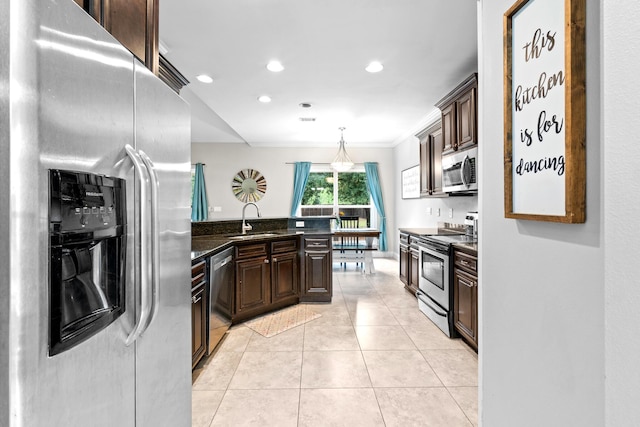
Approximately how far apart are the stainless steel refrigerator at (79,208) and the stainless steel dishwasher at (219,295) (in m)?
1.47

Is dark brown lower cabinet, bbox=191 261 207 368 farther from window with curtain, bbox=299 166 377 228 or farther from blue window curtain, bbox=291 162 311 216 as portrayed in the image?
window with curtain, bbox=299 166 377 228

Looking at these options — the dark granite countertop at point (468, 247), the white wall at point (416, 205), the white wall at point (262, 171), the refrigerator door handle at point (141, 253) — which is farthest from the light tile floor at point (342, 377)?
the white wall at point (262, 171)

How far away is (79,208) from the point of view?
0.61 meters

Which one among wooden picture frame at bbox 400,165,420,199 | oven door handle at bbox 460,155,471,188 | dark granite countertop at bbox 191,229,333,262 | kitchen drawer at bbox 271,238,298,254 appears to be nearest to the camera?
dark granite countertop at bbox 191,229,333,262

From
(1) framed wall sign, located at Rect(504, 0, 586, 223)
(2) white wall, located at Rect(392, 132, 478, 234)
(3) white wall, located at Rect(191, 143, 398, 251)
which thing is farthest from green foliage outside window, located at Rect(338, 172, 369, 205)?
(1) framed wall sign, located at Rect(504, 0, 586, 223)

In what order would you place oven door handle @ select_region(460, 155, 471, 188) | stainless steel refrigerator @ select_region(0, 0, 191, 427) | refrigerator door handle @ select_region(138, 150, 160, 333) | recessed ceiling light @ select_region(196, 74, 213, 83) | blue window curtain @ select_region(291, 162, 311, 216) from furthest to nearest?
blue window curtain @ select_region(291, 162, 311, 216) → recessed ceiling light @ select_region(196, 74, 213, 83) → oven door handle @ select_region(460, 155, 471, 188) → refrigerator door handle @ select_region(138, 150, 160, 333) → stainless steel refrigerator @ select_region(0, 0, 191, 427)

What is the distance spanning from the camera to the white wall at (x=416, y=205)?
4188mm

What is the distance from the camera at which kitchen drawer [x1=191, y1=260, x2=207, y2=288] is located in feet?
6.92

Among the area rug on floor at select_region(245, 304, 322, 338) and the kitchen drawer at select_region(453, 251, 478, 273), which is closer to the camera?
the kitchen drawer at select_region(453, 251, 478, 273)

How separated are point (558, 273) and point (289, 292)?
3231mm

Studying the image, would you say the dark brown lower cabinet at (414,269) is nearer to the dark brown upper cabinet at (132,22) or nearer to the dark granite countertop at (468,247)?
the dark granite countertop at (468,247)

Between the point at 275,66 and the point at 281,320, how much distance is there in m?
2.63

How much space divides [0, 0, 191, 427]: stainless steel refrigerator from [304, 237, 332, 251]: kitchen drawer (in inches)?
112

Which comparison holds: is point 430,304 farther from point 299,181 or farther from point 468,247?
point 299,181
